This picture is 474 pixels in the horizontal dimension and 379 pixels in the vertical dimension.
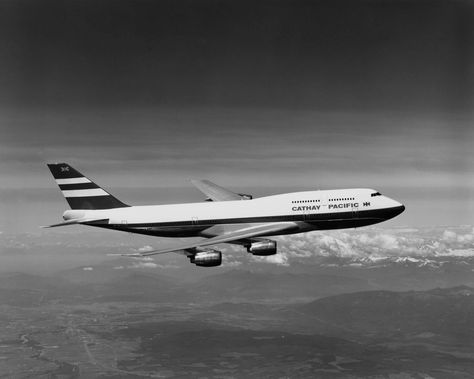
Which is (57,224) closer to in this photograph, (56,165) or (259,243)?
(56,165)

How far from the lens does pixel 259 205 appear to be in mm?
66188

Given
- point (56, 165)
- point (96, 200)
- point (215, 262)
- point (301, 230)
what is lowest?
point (215, 262)

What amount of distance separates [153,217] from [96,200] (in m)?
10.3

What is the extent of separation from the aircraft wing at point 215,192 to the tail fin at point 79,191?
13180 mm

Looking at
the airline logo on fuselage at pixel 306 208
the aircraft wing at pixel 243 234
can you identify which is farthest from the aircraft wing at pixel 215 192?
the airline logo on fuselage at pixel 306 208

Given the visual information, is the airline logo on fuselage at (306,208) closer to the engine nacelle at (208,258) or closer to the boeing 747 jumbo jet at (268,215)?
the boeing 747 jumbo jet at (268,215)

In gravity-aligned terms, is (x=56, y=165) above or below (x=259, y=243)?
above

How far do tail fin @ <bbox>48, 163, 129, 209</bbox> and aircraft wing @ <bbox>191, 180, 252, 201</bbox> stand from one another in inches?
519

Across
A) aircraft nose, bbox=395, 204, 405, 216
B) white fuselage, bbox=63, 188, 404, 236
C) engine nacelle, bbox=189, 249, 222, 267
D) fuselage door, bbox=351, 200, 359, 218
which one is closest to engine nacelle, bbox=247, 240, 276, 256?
engine nacelle, bbox=189, 249, 222, 267

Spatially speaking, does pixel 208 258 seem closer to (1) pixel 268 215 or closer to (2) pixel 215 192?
(1) pixel 268 215

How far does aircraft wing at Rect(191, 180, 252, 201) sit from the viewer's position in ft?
252

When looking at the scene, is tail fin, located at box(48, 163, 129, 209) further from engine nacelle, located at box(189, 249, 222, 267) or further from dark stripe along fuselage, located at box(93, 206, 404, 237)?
engine nacelle, located at box(189, 249, 222, 267)

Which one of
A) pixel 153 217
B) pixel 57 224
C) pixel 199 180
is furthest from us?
pixel 199 180

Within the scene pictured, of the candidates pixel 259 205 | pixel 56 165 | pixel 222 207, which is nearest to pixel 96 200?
pixel 56 165
